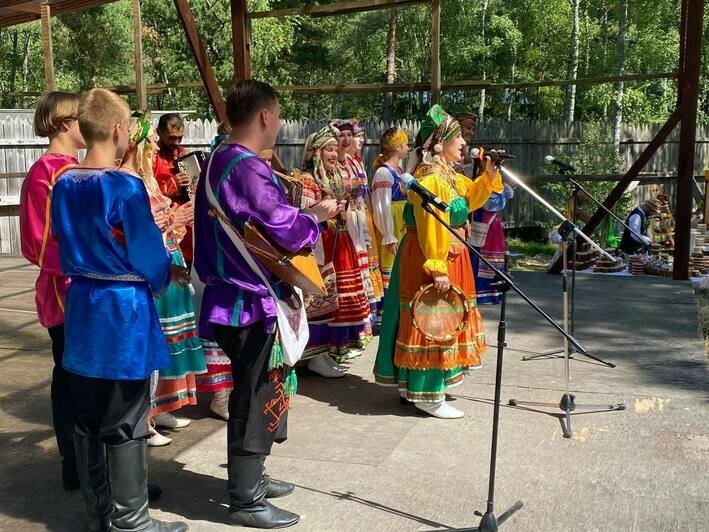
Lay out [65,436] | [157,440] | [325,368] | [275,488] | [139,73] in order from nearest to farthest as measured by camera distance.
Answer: [275,488], [65,436], [157,440], [325,368], [139,73]

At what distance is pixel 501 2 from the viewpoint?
29594mm

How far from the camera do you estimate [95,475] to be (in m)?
3.30

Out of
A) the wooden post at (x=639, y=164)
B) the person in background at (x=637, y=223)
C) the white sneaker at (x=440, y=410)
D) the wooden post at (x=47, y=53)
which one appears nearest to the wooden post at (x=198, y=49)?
the wooden post at (x=47, y=53)

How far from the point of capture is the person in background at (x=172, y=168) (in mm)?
5375

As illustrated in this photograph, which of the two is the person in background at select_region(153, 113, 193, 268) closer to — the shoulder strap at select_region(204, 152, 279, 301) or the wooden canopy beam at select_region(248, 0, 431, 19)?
the shoulder strap at select_region(204, 152, 279, 301)

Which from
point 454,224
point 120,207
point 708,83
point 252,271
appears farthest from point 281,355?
point 708,83

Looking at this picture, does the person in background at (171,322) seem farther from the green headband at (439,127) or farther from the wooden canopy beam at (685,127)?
the wooden canopy beam at (685,127)

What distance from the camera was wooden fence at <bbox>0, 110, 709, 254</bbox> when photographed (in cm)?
1412

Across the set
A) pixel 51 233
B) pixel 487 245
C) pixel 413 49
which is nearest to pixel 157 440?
pixel 51 233

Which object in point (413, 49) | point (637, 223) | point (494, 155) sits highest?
point (413, 49)

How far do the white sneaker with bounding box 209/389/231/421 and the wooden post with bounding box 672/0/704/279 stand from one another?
6.27 metres

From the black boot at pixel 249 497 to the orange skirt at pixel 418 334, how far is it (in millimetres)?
1591

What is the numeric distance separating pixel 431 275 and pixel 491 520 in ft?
5.56

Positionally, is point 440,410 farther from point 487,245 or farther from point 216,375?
point 487,245
